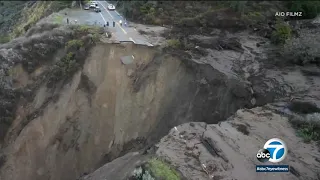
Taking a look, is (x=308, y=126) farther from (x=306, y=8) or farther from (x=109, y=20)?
(x=306, y=8)

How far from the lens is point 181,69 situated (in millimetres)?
21969

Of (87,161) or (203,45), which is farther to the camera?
(203,45)

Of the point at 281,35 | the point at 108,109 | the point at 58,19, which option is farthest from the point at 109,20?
the point at 281,35

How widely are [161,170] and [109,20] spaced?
17298mm

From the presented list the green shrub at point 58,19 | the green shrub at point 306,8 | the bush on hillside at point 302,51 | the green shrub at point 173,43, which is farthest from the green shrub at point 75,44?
Result: the green shrub at point 306,8

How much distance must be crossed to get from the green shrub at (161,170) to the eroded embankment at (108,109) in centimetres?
741

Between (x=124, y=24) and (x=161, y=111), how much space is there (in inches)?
321

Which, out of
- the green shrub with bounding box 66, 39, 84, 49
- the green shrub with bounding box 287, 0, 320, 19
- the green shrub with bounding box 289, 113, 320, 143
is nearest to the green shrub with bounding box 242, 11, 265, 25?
the green shrub with bounding box 287, 0, 320, 19

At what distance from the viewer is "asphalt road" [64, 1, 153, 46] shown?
78.0ft

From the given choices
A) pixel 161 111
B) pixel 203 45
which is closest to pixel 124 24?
pixel 203 45

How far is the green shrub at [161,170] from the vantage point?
1254 cm

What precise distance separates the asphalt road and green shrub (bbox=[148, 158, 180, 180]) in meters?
11.0

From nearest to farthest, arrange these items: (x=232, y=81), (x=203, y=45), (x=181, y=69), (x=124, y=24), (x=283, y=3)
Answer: (x=232, y=81) < (x=181, y=69) < (x=203, y=45) < (x=124, y=24) < (x=283, y=3)

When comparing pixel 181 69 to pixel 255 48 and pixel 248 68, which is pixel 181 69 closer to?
pixel 248 68
